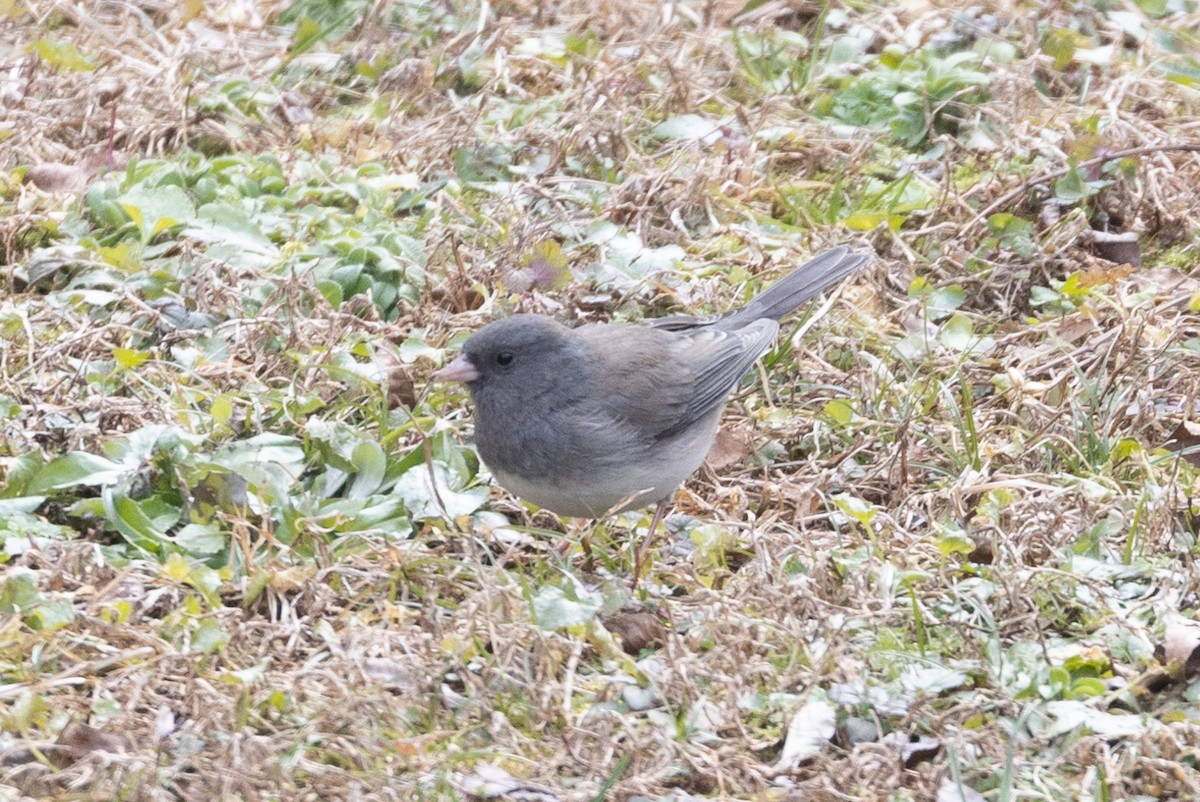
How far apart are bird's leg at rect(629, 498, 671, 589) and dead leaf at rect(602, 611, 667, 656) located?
0.18m

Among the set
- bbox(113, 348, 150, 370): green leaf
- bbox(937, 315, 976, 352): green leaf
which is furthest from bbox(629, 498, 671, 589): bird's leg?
bbox(113, 348, 150, 370): green leaf

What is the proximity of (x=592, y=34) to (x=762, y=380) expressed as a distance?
2333 millimetres

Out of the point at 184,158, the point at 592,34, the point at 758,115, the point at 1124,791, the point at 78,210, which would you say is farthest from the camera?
the point at 592,34

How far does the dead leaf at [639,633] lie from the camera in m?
3.29

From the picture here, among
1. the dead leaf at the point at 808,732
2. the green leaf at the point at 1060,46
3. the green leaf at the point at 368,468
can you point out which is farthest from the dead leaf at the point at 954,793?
the green leaf at the point at 1060,46

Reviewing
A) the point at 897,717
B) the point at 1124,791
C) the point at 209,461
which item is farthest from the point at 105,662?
the point at 1124,791

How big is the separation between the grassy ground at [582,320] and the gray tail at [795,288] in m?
0.23

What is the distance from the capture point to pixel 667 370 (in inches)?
153

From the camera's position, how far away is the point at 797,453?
4203 mm

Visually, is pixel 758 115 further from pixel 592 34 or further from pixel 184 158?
pixel 184 158

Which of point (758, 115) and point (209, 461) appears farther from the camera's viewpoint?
point (758, 115)

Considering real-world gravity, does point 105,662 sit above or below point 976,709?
above

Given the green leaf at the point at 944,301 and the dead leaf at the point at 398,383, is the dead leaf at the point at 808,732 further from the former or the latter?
the green leaf at the point at 944,301

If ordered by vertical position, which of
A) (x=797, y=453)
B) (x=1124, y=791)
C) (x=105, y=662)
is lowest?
(x=797, y=453)
